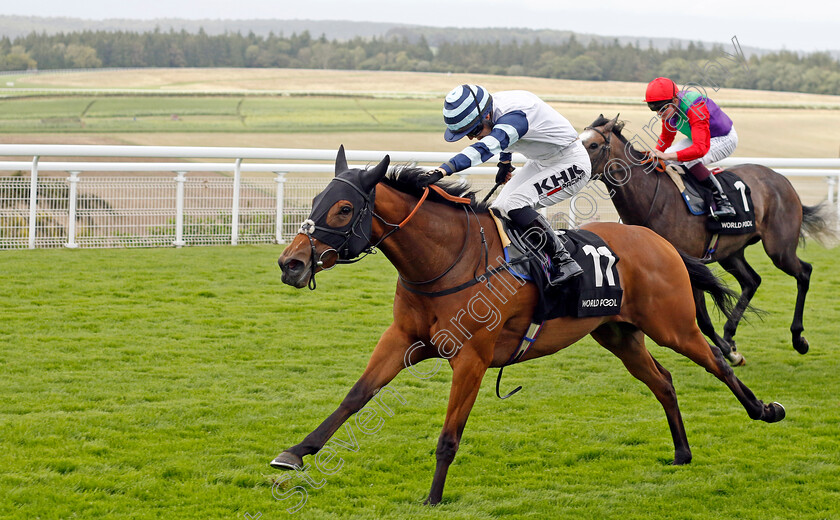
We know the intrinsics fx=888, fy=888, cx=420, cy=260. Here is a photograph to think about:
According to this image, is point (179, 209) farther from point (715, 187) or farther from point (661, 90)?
point (715, 187)

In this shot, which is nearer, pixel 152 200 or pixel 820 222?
pixel 820 222

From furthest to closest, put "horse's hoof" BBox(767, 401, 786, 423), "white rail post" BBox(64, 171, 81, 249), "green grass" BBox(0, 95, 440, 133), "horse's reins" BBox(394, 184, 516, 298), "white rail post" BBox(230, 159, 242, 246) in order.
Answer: "green grass" BBox(0, 95, 440, 133), "white rail post" BBox(230, 159, 242, 246), "white rail post" BBox(64, 171, 81, 249), "horse's hoof" BBox(767, 401, 786, 423), "horse's reins" BBox(394, 184, 516, 298)

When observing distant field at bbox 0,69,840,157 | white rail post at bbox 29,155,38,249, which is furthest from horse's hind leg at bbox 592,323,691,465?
distant field at bbox 0,69,840,157

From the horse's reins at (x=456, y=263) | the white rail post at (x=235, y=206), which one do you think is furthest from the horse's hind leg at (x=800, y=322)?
the white rail post at (x=235, y=206)

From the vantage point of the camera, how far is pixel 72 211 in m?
9.19

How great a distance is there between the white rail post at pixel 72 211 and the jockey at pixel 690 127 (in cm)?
586

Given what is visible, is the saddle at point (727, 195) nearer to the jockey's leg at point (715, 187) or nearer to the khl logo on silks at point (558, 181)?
the jockey's leg at point (715, 187)

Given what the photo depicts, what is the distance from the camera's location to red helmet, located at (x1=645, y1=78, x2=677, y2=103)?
19.2ft

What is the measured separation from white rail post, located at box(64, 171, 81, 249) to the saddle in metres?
5.98

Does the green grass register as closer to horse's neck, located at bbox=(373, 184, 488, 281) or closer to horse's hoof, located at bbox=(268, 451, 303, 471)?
horse's neck, located at bbox=(373, 184, 488, 281)

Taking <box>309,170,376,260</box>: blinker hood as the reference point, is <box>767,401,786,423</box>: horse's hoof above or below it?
below

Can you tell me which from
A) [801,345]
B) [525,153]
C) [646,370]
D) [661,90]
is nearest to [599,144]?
[661,90]

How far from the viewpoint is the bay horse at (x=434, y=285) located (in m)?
3.42

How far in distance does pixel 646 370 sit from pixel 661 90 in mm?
2292
